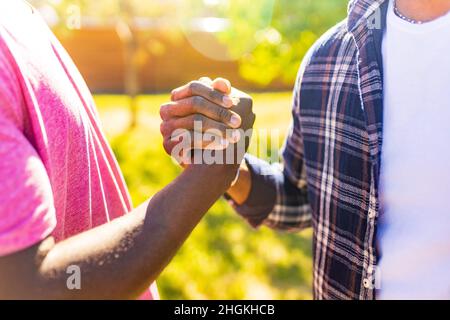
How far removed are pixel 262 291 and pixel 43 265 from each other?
12.6 feet

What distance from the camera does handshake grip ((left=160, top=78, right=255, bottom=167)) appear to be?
4.82 feet

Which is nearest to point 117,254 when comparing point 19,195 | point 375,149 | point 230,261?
point 19,195

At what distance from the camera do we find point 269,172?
2.26 m

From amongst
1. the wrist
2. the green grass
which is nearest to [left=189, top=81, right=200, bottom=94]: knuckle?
the wrist

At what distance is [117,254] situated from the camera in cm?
115

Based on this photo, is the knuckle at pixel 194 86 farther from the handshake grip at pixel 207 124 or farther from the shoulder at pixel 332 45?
the shoulder at pixel 332 45

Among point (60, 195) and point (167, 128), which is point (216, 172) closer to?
point (167, 128)

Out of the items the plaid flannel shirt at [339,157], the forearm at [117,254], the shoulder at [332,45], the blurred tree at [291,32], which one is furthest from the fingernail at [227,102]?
the blurred tree at [291,32]

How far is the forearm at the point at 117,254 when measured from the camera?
1066mm

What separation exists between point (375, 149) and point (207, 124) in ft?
2.07

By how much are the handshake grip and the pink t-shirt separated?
22 centimetres

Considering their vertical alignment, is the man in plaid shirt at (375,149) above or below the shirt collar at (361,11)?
below

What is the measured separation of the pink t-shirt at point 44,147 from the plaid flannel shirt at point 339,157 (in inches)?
32.1

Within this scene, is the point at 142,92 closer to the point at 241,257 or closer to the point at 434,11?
the point at 241,257
